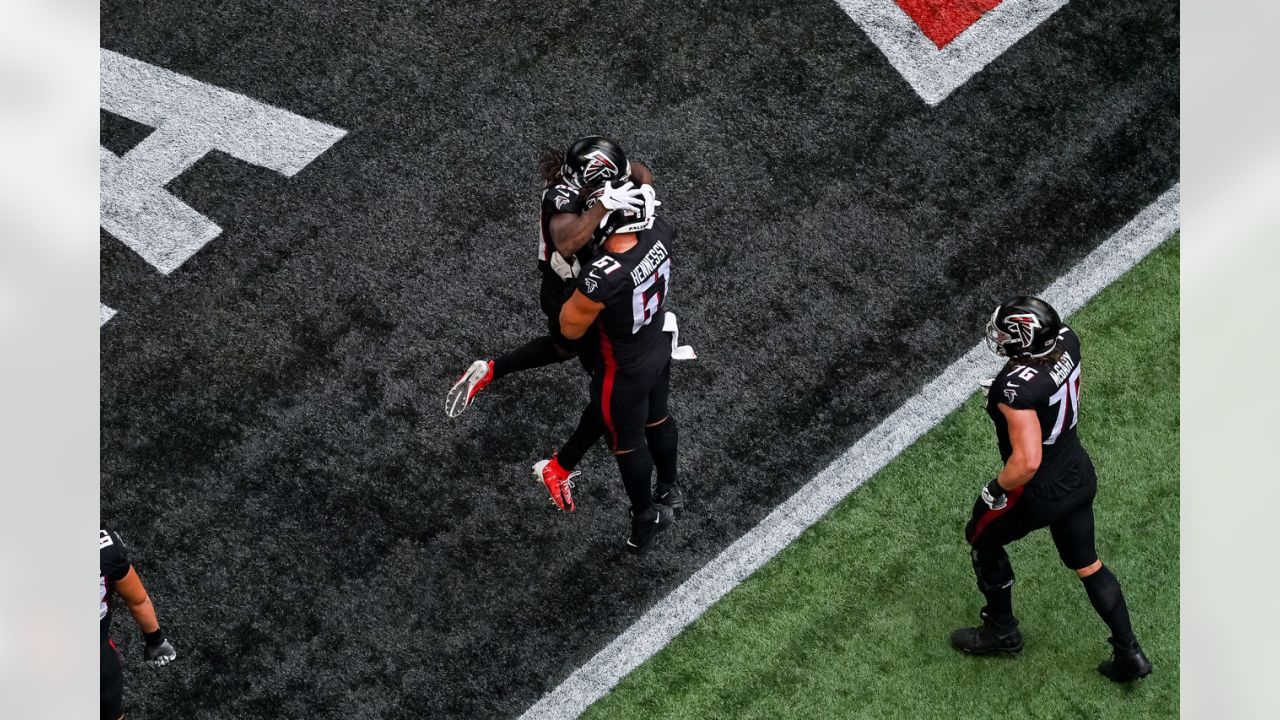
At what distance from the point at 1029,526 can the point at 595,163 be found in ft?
Answer: 7.46

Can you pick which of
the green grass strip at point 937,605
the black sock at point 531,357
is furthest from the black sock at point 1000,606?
the black sock at point 531,357

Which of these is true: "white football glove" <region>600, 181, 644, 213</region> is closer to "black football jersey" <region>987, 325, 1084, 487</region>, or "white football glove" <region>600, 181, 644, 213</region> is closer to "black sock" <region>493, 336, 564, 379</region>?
"black sock" <region>493, 336, 564, 379</region>

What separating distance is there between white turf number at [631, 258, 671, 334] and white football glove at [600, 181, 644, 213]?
29 cm

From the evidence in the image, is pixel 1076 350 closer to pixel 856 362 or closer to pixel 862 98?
pixel 856 362

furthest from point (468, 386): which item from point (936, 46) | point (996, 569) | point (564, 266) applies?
point (936, 46)

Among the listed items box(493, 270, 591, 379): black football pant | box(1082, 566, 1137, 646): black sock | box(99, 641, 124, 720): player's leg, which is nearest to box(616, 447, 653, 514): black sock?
box(493, 270, 591, 379): black football pant

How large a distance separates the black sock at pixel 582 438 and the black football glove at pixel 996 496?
167 centimetres

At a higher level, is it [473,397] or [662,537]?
[473,397]

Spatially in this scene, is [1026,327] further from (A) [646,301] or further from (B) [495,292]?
(B) [495,292]

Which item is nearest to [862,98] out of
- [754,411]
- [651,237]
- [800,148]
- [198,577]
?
[800,148]

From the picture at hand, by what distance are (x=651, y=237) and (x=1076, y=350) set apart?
1.71 metres

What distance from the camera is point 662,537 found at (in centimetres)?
626

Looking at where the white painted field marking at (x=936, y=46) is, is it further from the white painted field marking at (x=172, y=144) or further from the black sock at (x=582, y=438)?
the white painted field marking at (x=172, y=144)

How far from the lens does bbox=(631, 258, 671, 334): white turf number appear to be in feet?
16.9
